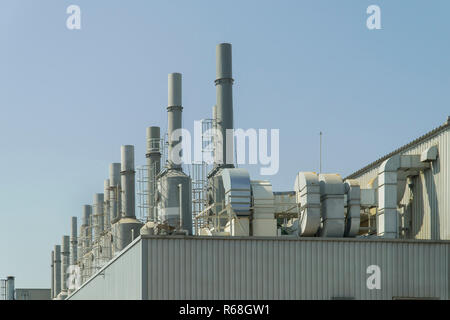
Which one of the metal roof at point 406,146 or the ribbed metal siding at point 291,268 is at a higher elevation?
the metal roof at point 406,146

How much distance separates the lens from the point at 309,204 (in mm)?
32219

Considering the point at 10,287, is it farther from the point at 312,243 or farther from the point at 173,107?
the point at 312,243

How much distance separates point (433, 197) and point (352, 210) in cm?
374

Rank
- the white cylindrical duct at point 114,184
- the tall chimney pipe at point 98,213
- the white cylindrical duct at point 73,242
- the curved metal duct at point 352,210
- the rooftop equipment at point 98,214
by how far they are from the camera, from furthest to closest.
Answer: the white cylindrical duct at point 73,242 < the tall chimney pipe at point 98,213 < the rooftop equipment at point 98,214 < the white cylindrical duct at point 114,184 < the curved metal duct at point 352,210

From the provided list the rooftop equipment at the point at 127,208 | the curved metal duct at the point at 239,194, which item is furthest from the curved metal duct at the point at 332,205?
the rooftop equipment at the point at 127,208

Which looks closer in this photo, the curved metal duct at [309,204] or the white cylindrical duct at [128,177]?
the curved metal duct at [309,204]

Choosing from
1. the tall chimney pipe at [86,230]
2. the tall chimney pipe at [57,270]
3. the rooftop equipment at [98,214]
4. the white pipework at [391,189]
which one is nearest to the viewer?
the white pipework at [391,189]

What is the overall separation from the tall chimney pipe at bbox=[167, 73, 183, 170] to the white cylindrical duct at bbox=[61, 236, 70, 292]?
131 ft

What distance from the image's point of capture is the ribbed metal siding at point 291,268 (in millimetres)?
29422

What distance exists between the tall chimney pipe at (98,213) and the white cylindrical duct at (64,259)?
14127 mm

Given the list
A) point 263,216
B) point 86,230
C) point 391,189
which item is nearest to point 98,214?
point 86,230

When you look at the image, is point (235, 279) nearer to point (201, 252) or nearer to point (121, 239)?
point (201, 252)

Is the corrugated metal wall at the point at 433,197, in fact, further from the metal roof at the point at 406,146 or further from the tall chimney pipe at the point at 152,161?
the tall chimney pipe at the point at 152,161
